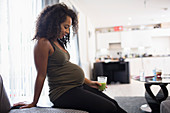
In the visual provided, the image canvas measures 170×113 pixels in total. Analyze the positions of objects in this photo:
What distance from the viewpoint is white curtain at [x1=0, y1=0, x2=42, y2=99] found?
160 centimetres

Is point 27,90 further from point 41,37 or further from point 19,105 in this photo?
point 41,37

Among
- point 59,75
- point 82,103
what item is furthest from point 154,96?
point 59,75

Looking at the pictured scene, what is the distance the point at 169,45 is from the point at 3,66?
724cm

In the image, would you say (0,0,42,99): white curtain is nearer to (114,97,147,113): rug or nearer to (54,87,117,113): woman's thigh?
(54,87,117,113): woman's thigh

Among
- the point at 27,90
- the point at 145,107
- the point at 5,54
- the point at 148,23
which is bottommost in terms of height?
the point at 145,107

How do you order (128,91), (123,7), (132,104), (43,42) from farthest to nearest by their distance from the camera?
(123,7), (128,91), (132,104), (43,42)

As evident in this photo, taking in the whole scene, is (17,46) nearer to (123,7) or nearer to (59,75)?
(59,75)

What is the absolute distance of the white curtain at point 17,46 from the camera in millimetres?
1598

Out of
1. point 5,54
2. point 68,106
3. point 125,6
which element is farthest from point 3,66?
point 125,6

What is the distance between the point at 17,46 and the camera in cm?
183

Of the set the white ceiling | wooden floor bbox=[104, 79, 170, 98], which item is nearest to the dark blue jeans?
wooden floor bbox=[104, 79, 170, 98]

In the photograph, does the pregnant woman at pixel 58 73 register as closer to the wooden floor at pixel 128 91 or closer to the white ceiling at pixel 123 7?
the wooden floor at pixel 128 91

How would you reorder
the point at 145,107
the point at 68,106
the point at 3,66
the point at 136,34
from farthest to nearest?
the point at 136,34 → the point at 145,107 → the point at 3,66 → the point at 68,106

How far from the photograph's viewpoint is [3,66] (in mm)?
1576
